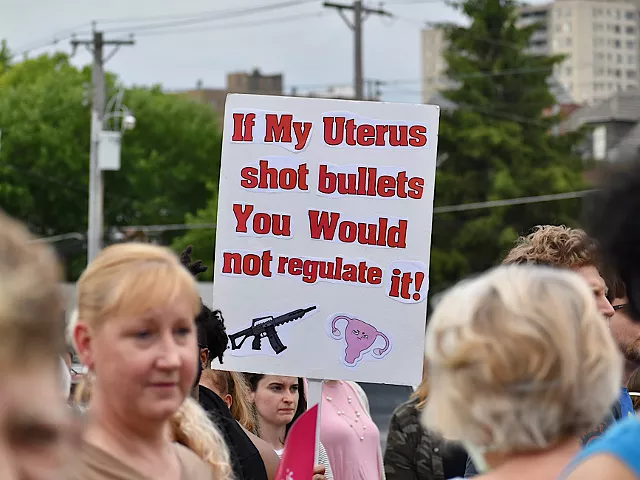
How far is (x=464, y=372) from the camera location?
7.19 ft

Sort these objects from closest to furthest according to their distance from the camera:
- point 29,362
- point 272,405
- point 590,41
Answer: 1. point 29,362
2. point 272,405
3. point 590,41

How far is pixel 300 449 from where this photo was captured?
362 cm

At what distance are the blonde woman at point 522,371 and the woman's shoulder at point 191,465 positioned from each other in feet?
2.06

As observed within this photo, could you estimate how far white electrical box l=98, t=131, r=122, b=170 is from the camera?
31.7 metres

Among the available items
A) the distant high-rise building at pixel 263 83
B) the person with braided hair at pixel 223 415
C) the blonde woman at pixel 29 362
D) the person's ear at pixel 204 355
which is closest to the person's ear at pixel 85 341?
the blonde woman at pixel 29 362

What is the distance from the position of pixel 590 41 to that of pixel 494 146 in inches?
4398

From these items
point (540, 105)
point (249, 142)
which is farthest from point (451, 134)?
point (249, 142)

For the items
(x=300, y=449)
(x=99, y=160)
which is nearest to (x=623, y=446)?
(x=300, y=449)

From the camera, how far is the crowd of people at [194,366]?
5.77 ft

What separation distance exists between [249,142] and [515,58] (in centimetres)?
3993

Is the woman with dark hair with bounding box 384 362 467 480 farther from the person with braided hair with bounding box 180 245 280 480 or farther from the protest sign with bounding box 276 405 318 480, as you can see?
the protest sign with bounding box 276 405 318 480

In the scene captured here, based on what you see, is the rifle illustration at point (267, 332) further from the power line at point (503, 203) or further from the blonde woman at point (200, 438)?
the power line at point (503, 203)

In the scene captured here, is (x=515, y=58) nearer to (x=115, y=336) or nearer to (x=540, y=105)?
(x=540, y=105)

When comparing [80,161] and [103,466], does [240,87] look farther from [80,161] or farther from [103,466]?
[103,466]
